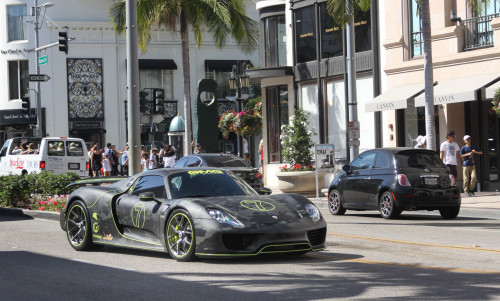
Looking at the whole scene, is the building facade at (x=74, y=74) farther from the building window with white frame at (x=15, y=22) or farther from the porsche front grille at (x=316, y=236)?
the porsche front grille at (x=316, y=236)

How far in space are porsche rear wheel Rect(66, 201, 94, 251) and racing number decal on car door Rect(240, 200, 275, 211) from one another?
9.47ft

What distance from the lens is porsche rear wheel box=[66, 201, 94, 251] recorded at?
12555mm

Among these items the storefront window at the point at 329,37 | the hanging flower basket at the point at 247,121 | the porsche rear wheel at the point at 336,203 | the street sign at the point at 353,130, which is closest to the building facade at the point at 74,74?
the hanging flower basket at the point at 247,121

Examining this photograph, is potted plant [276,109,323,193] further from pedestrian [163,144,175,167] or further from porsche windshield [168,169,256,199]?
porsche windshield [168,169,256,199]

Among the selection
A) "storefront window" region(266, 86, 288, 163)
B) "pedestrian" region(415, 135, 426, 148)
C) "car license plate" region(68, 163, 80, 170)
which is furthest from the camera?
"storefront window" region(266, 86, 288, 163)

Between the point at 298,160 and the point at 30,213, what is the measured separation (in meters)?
10.8

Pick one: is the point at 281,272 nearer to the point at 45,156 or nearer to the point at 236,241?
the point at 236,241

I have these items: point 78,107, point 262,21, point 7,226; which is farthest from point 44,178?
point 78,107

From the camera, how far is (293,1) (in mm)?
34562

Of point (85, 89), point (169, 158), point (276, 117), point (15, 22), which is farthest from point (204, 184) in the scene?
point (15, 22)

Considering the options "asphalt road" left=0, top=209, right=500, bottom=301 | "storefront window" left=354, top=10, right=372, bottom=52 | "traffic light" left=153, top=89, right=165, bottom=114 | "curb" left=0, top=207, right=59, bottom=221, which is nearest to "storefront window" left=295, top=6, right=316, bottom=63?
"storefront window" left=354, top=10, right=372, bottom=52

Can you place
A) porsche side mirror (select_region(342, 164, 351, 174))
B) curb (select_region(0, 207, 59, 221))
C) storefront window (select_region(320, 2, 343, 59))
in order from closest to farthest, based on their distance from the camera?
1. curb (select_region(0, 207, 59, 221))
2. porsche side mirror (select_region(342, 164, 351, 174))
3. storefront window (select_region(320, 2, 343, 59))

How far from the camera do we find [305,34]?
34188 mm

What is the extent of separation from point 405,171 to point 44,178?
9.35 m
